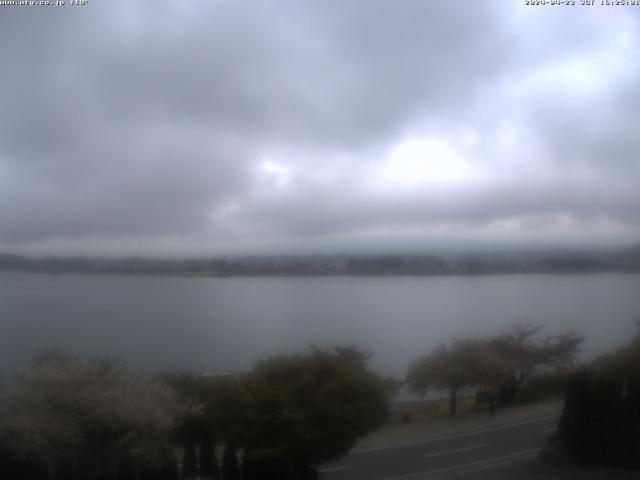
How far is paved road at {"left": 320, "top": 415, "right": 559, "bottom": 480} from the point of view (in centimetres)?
1068

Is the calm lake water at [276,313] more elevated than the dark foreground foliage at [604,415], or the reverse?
the calm lake water at [276,313]

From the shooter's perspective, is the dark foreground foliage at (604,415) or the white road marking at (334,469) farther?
the white road marking at (334,469)

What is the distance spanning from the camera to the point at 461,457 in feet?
37.6

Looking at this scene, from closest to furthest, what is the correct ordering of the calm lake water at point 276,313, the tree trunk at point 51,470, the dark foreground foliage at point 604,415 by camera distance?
the tree trunk at point 51,470
the dark foreground foliage at point 604,415
the calm lake water at point 276,313

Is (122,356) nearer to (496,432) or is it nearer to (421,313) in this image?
(496,432)

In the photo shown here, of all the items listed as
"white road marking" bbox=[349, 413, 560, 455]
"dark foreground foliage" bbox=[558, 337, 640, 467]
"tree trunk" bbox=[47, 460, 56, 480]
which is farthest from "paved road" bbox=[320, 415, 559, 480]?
"tree trunk" bbox=[47, 460, 56, 480]

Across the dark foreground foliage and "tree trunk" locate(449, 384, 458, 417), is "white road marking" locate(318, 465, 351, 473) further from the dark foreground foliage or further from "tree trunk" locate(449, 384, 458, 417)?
the dark foreground foliage

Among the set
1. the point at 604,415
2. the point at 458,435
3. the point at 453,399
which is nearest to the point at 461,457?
the point at 458,435

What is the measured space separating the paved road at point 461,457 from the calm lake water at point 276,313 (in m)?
2.93

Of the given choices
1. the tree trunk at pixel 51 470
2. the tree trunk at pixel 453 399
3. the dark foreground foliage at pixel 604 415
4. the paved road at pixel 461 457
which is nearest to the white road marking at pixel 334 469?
the paved road at pixel 461 457

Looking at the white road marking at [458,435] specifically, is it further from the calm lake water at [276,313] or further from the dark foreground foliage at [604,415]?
the calm lake water at [276,313]

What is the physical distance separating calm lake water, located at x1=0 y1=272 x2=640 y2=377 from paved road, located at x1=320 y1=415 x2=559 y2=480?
2935mm

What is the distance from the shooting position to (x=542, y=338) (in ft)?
55.9

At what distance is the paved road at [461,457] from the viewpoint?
1068 cm
